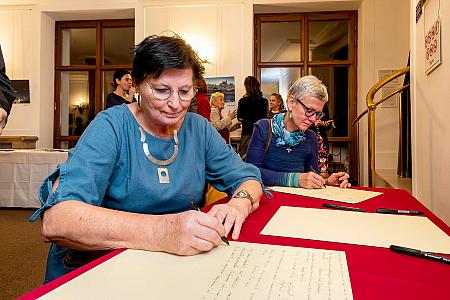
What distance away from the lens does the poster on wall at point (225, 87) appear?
6254 mm

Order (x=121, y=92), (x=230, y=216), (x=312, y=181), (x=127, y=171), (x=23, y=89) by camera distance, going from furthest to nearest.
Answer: (x=23, y=89), (x=121, y=92), (x=312, y=181), (x=127, y=171), (x=230, y=216)

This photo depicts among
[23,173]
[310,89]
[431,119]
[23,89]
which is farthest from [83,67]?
[431,119]

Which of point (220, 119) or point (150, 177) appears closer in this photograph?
point (150, 177)

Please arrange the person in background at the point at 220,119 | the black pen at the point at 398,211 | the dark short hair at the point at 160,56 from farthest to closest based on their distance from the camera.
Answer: the person in background at the point at 220,119 < the black pen at the point at 398,211 < the dark short hair at the point at 160,56

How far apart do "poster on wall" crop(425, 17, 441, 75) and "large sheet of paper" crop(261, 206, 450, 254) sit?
1.42m

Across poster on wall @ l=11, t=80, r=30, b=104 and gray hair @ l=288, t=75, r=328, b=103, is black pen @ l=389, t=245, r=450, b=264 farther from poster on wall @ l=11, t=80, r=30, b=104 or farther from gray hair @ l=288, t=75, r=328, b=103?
poster on wall @ l=11, t=80, r=30, b=104

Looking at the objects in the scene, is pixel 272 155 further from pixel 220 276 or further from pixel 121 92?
pixel 121 92

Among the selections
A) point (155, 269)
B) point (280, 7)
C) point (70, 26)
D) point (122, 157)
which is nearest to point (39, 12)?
point (70, 26)

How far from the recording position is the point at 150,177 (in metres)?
1.12

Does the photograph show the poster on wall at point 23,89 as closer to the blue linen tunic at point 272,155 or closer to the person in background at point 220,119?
the person in background at point 220,119

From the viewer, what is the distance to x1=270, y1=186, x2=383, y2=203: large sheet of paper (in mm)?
1521

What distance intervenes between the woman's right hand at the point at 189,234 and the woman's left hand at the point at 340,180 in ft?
3.86

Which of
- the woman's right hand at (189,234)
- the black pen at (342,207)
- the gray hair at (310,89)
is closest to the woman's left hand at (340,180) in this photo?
the gray hair at (310,89)

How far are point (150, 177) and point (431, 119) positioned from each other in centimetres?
200
